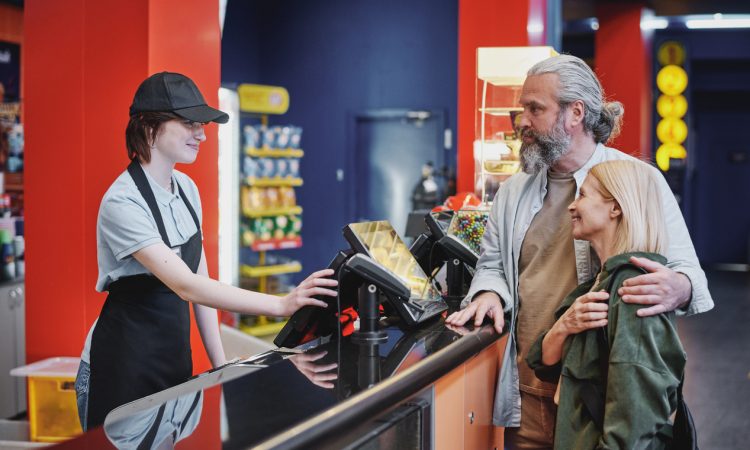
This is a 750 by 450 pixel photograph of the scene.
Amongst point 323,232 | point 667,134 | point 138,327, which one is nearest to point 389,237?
point 138,327

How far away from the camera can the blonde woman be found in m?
1.79

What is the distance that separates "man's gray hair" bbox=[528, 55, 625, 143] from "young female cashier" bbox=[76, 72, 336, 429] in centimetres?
101

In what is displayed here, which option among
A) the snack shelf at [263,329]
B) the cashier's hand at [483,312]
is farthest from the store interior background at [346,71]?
the cashier's hand at [483,312]

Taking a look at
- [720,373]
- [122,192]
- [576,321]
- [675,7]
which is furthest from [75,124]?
[675,7]

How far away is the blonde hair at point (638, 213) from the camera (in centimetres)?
196

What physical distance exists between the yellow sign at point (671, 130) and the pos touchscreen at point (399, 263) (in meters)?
12.5

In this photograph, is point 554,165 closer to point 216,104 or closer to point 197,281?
point 197,281

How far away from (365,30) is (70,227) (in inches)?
325

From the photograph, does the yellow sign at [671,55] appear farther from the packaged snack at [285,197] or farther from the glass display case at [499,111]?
the glass display case at [499,111]

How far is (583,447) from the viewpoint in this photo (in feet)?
6.33

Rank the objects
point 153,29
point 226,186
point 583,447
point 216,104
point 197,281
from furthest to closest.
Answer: point 226,186 → point 216,104 → point 153,29 → point 197,281 → point 583,447

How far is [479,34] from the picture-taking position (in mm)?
6523

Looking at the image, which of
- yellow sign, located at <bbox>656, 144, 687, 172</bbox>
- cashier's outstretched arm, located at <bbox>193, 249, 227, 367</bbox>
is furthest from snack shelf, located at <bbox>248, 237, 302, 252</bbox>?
yellow sign, located at <bbox>656, 144, 687, 172</bbox>

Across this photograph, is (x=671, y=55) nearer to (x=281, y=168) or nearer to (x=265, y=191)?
(x=281, y=168)
